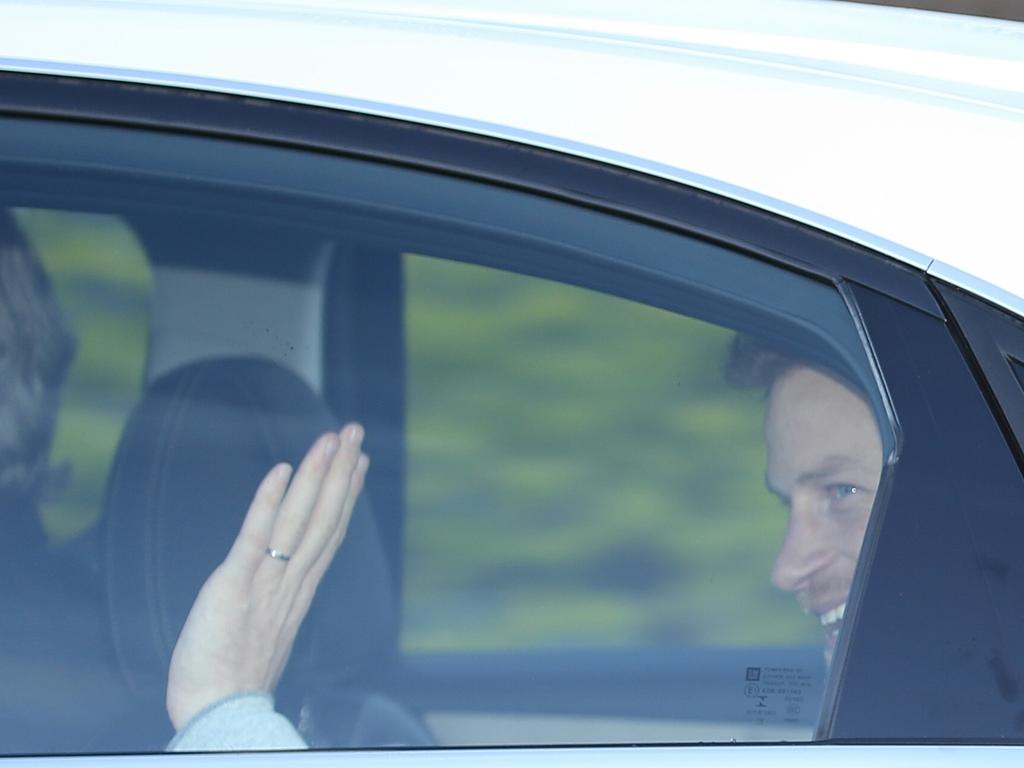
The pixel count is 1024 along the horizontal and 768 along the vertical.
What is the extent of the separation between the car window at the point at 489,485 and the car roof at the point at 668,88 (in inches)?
2.6

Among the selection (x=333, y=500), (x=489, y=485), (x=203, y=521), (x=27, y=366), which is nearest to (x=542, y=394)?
(x=489, y=485)

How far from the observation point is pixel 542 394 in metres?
1.26

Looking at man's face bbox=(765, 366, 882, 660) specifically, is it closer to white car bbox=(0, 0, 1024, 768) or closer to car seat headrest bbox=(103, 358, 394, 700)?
white car bbox=(0, 0, 1024, 768)

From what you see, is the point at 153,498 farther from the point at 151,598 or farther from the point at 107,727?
the point at 107,727

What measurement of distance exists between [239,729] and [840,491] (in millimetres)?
560

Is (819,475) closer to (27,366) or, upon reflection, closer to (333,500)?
(333,500)

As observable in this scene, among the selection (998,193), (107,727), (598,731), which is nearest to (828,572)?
(598,731)

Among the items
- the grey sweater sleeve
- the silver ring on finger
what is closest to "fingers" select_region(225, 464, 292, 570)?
the silver ring on finger

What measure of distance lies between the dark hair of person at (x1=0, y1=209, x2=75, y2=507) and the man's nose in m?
0.68

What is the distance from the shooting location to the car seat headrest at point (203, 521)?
124cm

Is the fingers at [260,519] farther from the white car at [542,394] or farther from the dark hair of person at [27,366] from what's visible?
the dark hair of person at [27,366]

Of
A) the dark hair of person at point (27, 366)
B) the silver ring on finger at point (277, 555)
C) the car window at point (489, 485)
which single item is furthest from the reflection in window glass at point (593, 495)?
the dark hair of person at point (27, 366)

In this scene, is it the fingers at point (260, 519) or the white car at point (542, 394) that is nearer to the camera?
the white car at point (542, 394)

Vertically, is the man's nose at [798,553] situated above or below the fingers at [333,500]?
below
